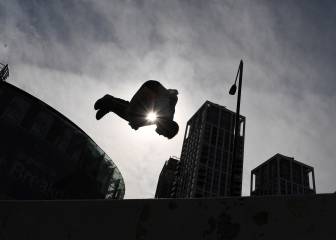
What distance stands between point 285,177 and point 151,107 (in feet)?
430

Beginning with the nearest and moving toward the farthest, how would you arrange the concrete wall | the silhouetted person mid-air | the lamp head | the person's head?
the concrete wall < the silhouetted person mid-air < the person's head < the lamp head

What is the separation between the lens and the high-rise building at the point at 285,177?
122m

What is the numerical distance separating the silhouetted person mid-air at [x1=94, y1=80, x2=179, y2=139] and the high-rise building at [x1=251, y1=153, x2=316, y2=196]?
12467cm

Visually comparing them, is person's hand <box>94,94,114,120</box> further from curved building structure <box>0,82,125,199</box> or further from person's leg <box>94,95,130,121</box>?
curved building structure <box>0,82,125,199</box>

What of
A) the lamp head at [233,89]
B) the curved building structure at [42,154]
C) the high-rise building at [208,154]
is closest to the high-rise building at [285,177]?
the high-rise building at [208,154]

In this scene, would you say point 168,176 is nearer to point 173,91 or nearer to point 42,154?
point 42,154

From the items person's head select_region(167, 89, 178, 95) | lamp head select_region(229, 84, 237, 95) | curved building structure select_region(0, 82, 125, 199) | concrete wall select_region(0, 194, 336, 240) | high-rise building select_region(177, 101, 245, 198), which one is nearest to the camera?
concrete wall select_region(0, 194, 336, 240)

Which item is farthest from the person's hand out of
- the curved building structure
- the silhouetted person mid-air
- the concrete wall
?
the curved building structure

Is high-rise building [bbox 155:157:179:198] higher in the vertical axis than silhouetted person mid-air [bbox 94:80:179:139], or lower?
higher

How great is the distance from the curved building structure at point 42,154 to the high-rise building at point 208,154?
63.3 m

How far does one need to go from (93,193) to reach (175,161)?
99.7 metres

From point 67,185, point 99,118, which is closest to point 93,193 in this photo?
point 67,185

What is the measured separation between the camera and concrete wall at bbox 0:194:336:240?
1.79 m

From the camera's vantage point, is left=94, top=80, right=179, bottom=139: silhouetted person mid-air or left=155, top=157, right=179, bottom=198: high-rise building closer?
left=94, top=80, right=179, bottom=139: silhouetted person mid-air
